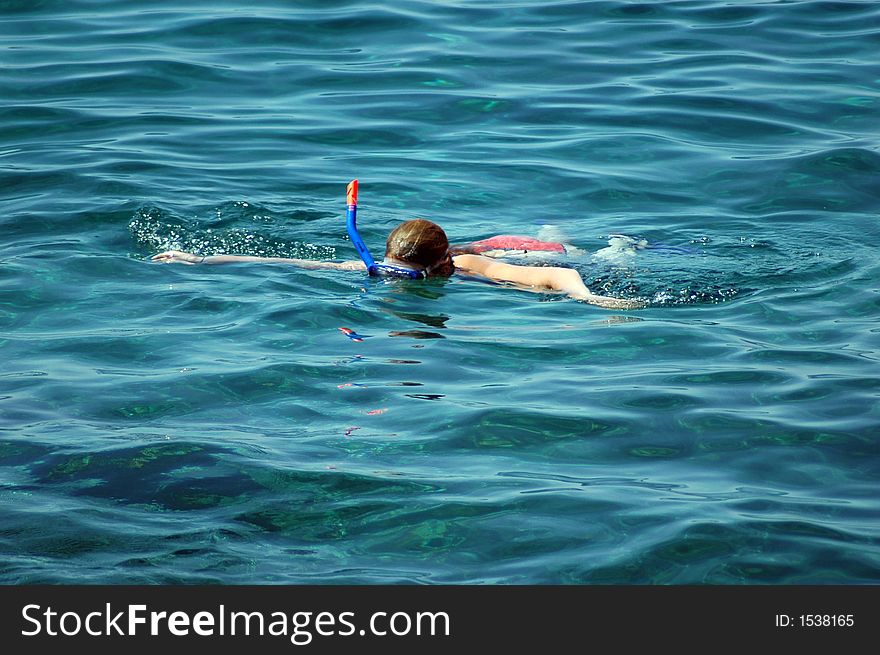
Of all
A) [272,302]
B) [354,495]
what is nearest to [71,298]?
[272,302]

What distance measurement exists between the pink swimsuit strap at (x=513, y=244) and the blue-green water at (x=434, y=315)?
0.28 meters

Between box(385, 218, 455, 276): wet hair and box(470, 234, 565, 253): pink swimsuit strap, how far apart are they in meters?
0.66

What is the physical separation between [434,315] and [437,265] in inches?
15.7

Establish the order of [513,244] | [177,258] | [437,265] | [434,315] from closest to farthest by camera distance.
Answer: [434,315]
[437,265]
[177,258]
[513,244]

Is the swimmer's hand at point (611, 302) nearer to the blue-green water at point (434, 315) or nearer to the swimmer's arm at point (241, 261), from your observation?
the blue-green water at point (434, 315)

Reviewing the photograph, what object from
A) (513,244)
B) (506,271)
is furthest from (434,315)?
(513,244)

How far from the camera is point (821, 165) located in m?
9.77

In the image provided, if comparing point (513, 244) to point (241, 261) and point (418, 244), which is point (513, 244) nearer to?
point (418, 244)

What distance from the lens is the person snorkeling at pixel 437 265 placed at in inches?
272

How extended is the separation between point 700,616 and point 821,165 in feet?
22.4

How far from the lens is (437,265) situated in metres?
7.09

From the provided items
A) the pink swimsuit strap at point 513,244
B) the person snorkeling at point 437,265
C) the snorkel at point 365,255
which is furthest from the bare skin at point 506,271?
the snorkel at point 365,255

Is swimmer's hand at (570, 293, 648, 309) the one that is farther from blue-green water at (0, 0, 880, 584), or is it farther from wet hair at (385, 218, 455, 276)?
wet hair at (385, 218, 455, 276)

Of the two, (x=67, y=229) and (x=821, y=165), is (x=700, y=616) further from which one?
(x=821, y=165)
